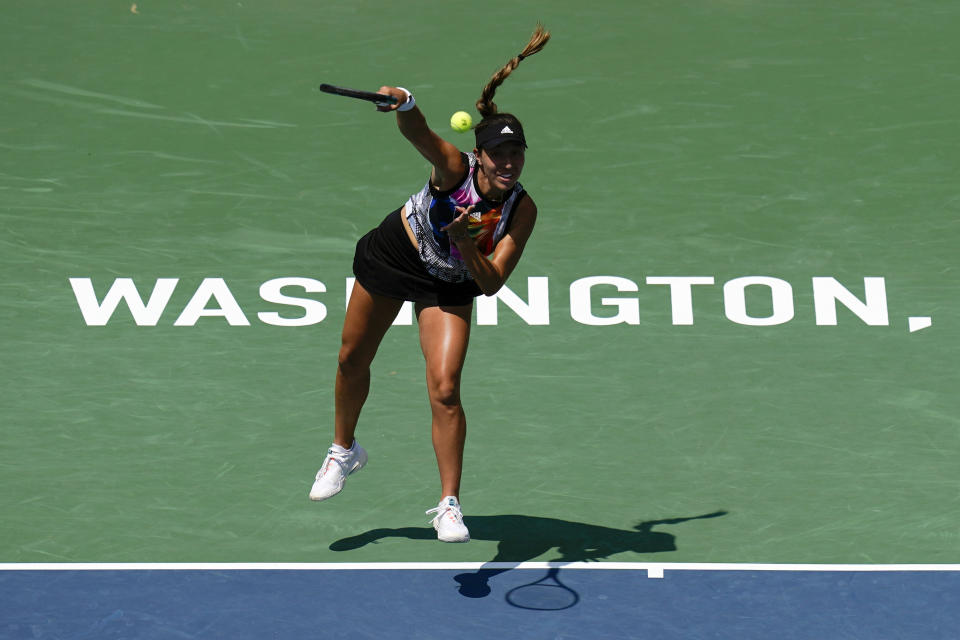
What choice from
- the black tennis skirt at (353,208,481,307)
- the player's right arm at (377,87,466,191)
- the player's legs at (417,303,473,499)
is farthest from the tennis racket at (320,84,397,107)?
the player's legs at (417,303,473,499)

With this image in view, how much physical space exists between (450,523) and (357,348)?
1.17 m

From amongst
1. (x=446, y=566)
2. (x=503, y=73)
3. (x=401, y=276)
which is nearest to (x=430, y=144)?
(x=503, y=73)

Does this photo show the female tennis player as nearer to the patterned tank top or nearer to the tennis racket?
the patterned tank top

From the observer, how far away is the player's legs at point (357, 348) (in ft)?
27.8

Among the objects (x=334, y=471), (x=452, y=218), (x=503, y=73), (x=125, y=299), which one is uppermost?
(x=503, y=73)

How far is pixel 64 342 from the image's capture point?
1109cm

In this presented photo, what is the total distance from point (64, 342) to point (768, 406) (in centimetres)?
473

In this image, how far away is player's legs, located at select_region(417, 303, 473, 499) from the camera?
26.5ft

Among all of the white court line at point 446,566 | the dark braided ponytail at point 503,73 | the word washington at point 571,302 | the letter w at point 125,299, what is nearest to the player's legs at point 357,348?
the white court line at point 446,566
